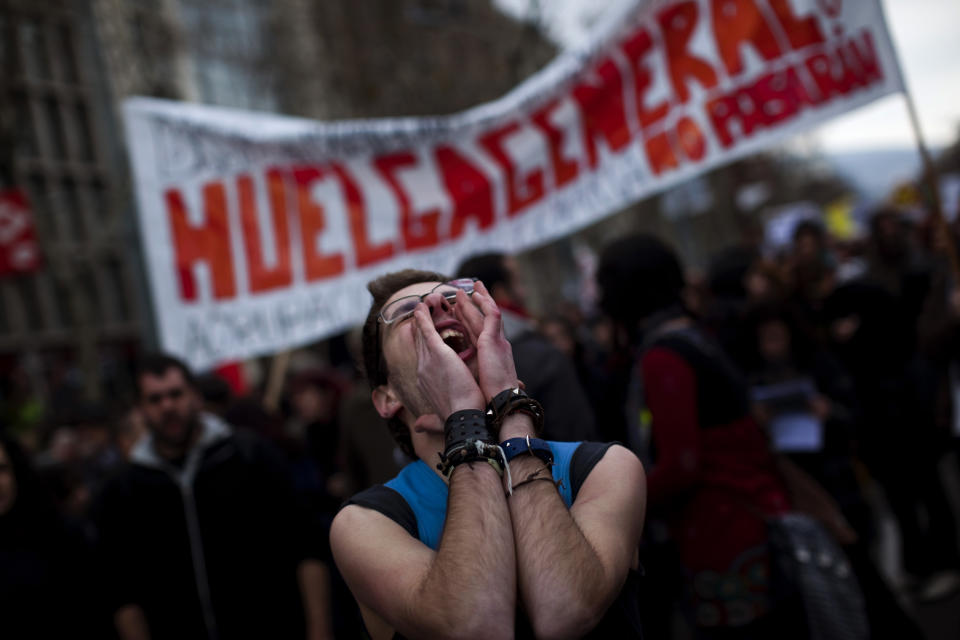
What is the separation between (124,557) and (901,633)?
286 centimetres

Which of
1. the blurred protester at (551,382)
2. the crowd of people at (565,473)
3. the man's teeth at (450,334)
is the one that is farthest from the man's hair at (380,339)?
the blurred protester at (551,382)

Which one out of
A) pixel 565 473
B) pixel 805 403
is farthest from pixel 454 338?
pixel 805 403

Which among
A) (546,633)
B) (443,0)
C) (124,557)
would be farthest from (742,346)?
(443,0)

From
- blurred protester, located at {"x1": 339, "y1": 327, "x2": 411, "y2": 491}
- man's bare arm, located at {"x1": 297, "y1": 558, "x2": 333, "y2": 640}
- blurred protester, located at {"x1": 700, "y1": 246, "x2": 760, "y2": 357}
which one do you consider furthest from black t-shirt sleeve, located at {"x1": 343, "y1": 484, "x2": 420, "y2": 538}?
blurred protester, located at {"x1": 700, "y1": 246, "x2": 760, "y2": 357}

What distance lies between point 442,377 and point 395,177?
379 centimetres

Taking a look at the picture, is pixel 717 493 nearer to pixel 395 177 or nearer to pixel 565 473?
pixel 565 473

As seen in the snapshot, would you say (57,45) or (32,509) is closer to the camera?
(32,509)

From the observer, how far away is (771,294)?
5320 mm

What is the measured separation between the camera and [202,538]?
3.69 m

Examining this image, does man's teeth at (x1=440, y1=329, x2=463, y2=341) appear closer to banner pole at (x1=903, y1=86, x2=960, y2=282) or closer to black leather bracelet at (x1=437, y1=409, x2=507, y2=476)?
black leather bracelet at (x1=437, y1=409, x2=507, y2=476)

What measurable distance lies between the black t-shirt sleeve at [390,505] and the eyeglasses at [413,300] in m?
0.36

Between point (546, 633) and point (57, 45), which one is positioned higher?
point (57, 45)

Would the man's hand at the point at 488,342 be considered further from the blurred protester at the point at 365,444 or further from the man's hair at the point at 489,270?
the blurred protester at the point at 365,444

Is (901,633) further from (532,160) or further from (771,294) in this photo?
(532,160)
